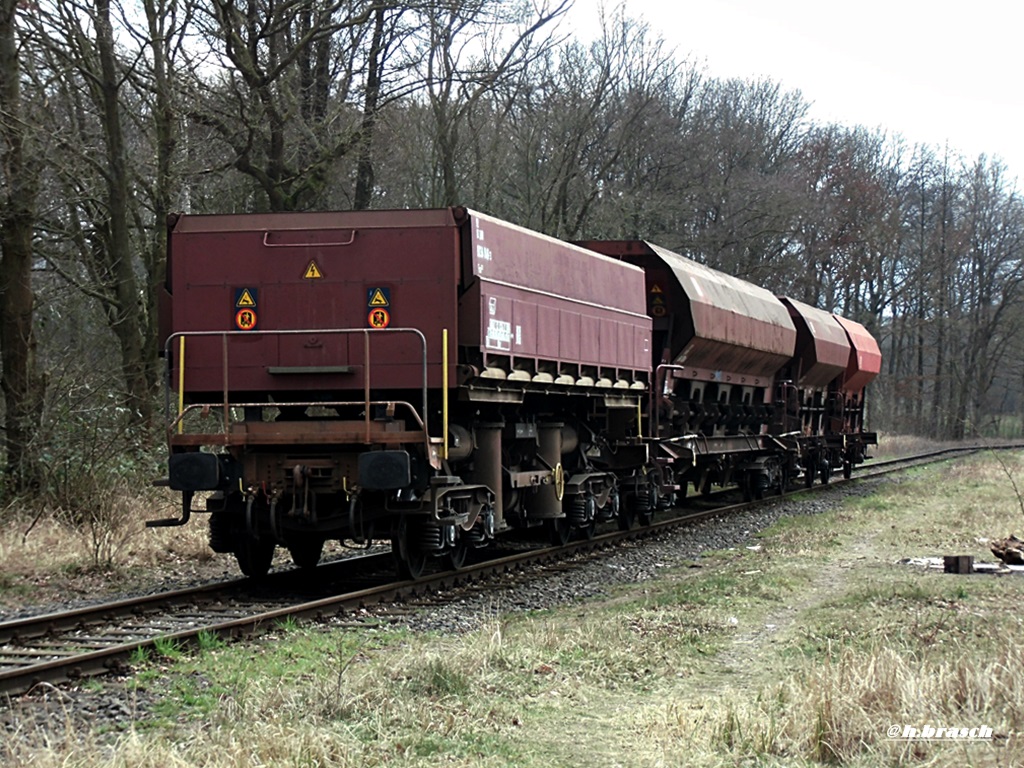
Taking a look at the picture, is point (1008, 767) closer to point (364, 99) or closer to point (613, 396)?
point (613, 396)

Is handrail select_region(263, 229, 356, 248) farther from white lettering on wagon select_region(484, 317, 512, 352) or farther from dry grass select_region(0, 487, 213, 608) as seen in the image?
dry grass select_region(0, 487, 213, 608)

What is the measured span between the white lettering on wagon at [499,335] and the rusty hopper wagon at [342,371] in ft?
0.08

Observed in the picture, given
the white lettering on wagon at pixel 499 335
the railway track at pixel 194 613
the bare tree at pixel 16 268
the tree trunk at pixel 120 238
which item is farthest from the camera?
the tree trunk at pixel 120 238

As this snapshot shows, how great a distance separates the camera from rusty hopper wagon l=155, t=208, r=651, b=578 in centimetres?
1111

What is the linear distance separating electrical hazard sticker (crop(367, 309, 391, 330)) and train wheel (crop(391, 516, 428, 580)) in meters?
1.87

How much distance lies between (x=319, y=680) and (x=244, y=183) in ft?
66.4

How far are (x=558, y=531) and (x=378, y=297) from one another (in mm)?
5306

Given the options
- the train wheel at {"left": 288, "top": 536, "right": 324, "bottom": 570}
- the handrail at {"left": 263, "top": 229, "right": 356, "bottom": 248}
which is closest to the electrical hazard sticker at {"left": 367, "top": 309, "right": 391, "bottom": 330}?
the handrail at {"left": 263, "top": 229, "right": 356, "bottom": 248}

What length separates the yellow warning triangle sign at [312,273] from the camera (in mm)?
11594

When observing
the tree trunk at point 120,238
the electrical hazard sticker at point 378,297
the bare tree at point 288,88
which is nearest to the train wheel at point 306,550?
the electrical hazard sticker at point 378,297

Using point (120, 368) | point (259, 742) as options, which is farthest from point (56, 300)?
point (259, 742)
